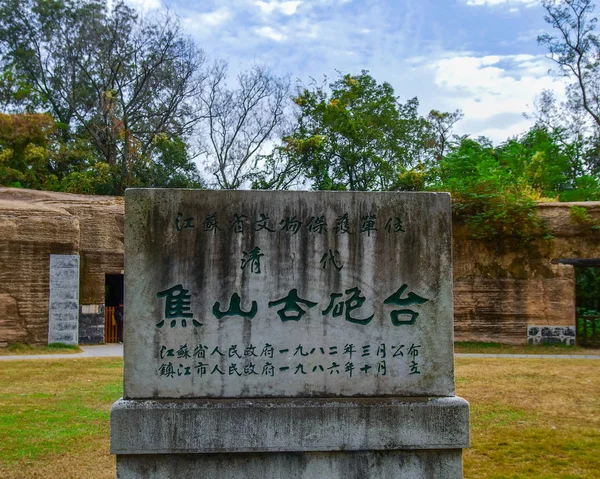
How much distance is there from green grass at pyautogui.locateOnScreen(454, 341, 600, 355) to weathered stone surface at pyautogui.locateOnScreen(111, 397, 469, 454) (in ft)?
32.5

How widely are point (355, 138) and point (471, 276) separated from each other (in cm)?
981

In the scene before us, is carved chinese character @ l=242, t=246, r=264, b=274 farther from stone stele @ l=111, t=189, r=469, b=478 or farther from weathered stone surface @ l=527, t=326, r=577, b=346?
weathered stone surface @ l=527, t=326, r=577, b=346

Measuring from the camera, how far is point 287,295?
4238mm

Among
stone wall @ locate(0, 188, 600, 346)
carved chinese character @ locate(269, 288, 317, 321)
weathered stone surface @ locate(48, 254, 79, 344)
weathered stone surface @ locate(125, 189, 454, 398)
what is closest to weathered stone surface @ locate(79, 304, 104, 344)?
stone wall @ locate(0, 188, 600, 346)

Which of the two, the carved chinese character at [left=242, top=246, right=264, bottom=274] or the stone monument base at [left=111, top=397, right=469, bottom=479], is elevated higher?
the carved chinese character at [left=242, top=246, right=264, bottom=274]

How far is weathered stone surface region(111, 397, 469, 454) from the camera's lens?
13.1ft

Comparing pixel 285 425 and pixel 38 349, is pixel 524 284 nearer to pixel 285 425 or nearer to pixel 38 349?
pixel 38 349

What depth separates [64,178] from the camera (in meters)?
23.7

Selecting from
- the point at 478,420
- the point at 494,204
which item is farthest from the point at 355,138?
the point at 478,420

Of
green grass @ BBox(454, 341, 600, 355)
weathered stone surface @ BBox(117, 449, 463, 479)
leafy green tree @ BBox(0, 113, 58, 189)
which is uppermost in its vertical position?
leafy green tree @ BBox(0, 113, 58, 189)

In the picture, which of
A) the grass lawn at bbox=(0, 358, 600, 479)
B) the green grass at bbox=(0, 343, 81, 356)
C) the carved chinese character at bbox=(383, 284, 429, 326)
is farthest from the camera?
the green grass at bbox=(0, 343, 81, 356)

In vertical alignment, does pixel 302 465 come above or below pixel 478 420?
above

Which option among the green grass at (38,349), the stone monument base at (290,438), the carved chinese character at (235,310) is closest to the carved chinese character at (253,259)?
the carved chinese character at (235,310)

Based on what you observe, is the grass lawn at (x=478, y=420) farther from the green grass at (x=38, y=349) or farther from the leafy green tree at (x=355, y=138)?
the leafy green tree at (x=355, y=138)
